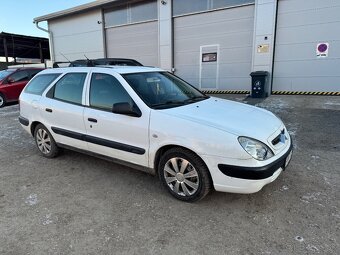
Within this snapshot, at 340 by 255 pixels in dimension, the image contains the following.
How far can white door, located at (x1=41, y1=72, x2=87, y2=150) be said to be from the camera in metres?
3.90

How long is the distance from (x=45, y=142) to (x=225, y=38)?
8.91 metres

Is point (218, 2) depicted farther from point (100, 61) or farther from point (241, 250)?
point (241, 250)

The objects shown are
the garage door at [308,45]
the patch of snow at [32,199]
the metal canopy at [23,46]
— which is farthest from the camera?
the metal canopy at [23,46]

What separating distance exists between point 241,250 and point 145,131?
158cm

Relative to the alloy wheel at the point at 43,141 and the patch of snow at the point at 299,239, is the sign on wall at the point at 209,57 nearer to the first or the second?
the alloy wheel at the point at 43,141

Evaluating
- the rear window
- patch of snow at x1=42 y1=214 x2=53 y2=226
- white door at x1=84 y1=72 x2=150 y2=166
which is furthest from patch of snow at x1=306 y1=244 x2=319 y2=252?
the rear window

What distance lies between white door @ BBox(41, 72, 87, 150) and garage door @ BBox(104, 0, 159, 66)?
948 centimetres

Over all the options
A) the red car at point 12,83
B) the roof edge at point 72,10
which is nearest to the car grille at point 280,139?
the red car at point 12,83

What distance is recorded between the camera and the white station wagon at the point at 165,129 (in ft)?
8.88

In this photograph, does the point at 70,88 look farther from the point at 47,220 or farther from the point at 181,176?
the point at 181,176

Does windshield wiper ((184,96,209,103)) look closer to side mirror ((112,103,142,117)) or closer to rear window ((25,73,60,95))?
side mirror ((112,103,142,117))

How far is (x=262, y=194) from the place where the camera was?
10.4 feet

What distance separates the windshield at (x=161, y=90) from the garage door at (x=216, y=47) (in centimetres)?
770

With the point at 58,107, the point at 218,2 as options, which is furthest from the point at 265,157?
the point at 218,2
